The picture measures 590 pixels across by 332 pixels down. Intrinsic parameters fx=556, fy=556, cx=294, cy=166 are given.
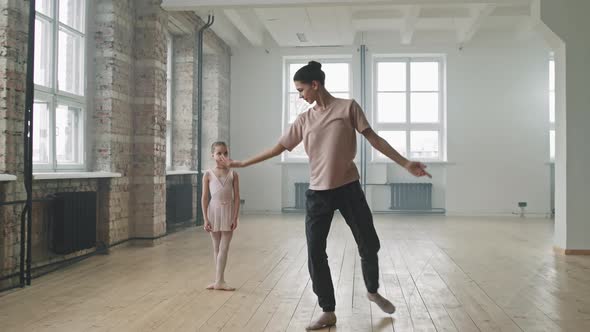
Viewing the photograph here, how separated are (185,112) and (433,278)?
242 inches

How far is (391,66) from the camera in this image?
12914 mm

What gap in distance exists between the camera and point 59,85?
617 cm

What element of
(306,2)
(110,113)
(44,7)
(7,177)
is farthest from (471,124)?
(7,177)

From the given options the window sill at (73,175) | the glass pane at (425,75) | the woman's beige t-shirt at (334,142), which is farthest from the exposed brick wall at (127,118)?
the glass pane at (425,75)

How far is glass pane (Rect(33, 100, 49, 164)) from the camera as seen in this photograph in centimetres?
567

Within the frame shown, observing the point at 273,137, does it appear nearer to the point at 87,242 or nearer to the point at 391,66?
the point at 391,66

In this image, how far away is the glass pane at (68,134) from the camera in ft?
20.2

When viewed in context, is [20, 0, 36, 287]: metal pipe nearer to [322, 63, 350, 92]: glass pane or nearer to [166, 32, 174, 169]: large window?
[166, 32, 174, 169]: large window

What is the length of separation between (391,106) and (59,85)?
828 centimetres

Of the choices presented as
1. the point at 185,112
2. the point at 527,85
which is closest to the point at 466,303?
the point at 185,112

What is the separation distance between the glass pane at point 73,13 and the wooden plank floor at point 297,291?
2738 millimetres

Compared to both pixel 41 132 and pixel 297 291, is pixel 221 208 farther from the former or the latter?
pixel 41 132

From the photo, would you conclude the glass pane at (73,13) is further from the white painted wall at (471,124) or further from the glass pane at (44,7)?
the white painted wall at (471,124)

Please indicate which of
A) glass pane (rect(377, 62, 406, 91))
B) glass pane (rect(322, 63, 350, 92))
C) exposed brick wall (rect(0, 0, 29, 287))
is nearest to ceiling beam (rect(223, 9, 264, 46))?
glass pane (rect(322, 63, 350, 92))
